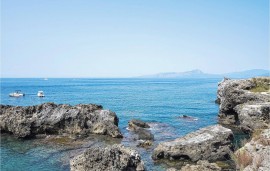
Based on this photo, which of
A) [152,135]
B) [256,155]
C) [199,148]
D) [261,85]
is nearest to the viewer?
[256,155]

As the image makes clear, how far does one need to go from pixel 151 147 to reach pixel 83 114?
15.4 m

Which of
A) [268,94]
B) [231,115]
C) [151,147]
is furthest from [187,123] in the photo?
[151,147]

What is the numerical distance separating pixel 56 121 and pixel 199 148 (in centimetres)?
2542

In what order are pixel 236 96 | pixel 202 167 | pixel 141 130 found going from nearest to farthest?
1. pixel 202 167
2. pixel 141 130
3. pixel 236 96

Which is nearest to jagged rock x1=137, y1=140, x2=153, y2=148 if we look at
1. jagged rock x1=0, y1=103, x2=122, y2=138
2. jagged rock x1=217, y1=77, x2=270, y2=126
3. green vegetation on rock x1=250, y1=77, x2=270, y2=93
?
jagged rock x1=0, y1=103, x2=122, y2=138

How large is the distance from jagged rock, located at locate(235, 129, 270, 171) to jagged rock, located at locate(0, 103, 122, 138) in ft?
114

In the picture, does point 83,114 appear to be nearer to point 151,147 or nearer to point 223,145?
point 151,147

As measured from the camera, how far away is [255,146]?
52.8ft

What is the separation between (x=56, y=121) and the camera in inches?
2039

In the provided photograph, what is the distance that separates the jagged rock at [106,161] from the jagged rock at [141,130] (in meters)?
16.5

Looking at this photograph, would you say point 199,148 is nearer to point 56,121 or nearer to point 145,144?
point 145,144

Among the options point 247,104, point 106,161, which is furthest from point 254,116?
point 106,161

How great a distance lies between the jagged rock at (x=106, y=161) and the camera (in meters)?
29.9

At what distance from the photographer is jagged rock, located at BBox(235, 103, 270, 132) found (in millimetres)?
46281
